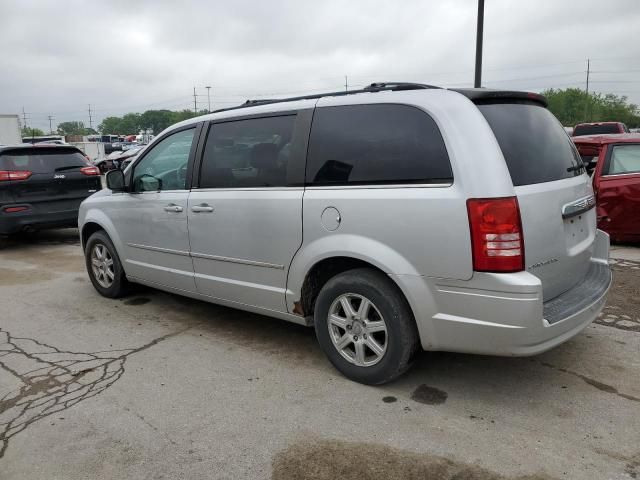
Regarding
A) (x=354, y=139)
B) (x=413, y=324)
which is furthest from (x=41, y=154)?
(x=413, y=324)

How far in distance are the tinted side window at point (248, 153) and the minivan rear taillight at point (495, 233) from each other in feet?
4.58

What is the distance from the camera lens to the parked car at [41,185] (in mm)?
8102

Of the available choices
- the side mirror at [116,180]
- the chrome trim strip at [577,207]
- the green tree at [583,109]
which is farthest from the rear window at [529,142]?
the green tree at [583,109]

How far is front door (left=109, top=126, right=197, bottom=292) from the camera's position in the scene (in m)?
4.42

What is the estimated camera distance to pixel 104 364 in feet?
12.7

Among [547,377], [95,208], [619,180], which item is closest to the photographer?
[547,377]

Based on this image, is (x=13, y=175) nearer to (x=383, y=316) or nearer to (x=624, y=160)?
(x=383, y=316)

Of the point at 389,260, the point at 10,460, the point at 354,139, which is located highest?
the point at 354,139

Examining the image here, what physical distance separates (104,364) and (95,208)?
6.96 ft

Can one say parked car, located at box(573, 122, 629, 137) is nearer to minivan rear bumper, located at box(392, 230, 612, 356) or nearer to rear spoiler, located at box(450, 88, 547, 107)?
rear spoiler, located at box(450, 88, 547, 107)

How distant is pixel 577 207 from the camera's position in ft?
10.7

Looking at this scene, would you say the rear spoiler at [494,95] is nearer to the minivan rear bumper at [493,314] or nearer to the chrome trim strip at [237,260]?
the minivan rear bumper at [493,314]

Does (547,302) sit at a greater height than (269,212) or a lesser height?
lesser

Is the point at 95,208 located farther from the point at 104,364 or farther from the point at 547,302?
the point at 547,302
